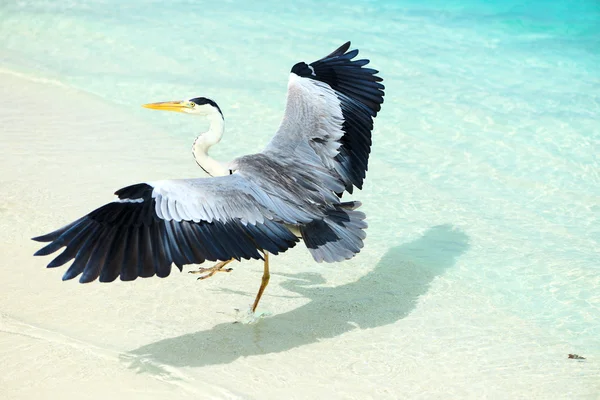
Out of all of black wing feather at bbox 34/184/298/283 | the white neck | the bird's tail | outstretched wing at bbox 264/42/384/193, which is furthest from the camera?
outstretched wing at bbox 264/42/384/193

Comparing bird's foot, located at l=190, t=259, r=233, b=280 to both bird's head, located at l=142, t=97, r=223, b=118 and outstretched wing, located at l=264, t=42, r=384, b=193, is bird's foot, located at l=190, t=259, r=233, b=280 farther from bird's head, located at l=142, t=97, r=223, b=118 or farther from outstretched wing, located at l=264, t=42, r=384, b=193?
bird's head, located at l=142, t=97, r=223, b=118

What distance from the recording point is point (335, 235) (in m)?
5.26

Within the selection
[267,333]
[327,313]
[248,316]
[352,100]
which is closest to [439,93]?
[352,100]

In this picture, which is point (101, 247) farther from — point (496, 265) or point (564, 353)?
point (496, 265)

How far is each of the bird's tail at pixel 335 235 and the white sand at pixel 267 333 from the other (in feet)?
1.69

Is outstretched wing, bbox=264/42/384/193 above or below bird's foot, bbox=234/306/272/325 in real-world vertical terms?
above

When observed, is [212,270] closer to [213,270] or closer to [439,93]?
[213,270]

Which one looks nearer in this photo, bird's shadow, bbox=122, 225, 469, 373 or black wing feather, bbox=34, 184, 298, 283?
black wing feather, bbox=34, 184, 298, 283

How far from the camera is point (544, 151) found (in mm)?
8586

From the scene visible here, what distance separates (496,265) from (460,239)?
0.47 m

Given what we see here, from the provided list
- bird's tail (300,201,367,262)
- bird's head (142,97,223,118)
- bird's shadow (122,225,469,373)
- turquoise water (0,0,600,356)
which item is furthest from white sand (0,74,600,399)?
bird's head (142,97,223,118)

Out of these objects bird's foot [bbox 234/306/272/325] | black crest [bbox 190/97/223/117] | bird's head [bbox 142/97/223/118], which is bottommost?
bird's foot [bbox 234/306/272/325]

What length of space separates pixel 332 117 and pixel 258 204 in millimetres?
1350

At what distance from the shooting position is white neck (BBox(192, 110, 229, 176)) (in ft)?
18.6
